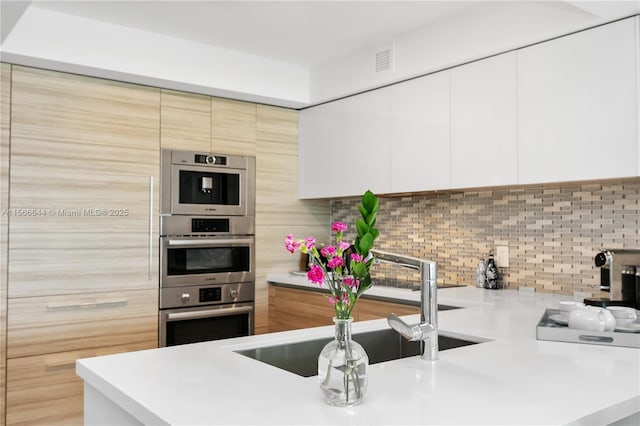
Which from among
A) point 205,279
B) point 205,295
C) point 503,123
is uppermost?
point 503,123

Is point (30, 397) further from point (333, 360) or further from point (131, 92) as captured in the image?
point (333, 360)

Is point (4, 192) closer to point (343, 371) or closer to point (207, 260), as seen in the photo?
point (207, 260)

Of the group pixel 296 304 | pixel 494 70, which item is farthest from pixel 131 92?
pixel 494 70

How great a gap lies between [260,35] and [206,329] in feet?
6.36

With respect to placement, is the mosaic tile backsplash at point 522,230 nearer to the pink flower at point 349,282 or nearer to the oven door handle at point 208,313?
the oven door handle at point 208,313

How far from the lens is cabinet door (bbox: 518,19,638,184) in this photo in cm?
237

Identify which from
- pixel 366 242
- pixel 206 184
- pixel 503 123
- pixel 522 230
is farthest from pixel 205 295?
pixel 366 242

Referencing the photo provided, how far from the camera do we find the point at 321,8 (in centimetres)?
290

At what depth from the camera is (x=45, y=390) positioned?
304 centimetres

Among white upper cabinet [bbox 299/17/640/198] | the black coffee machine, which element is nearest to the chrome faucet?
the black coffee machine

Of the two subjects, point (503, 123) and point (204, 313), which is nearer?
point (503, 123)

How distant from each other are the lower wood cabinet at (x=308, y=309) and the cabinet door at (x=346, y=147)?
2.45 feet

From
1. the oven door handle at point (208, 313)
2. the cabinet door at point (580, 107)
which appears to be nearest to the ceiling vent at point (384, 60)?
the cabinet door at point (580, 107)

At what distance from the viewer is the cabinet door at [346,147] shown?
140 inches
